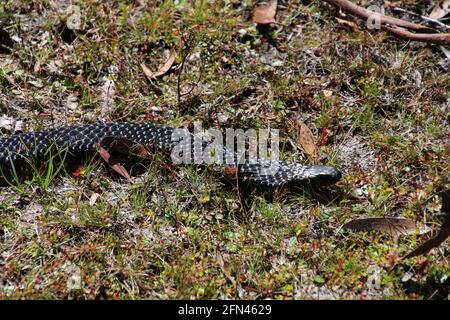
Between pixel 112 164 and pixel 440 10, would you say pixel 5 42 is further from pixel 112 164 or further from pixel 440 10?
pixel 440 10

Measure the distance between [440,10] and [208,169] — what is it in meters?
3.34

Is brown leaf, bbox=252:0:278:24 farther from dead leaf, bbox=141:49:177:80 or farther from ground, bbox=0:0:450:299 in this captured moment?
dead leaf, bbox=141:49:177:80

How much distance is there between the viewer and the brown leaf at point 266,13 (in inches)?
266

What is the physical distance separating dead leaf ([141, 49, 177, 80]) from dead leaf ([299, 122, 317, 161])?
60.7 inches

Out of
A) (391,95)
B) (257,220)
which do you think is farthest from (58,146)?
(391,95)

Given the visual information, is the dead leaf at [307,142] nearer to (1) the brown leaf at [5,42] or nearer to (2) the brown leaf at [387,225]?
(2) the brown leaf at [387,225]

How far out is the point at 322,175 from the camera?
5.29 meters

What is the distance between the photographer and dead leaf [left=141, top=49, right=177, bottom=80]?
6.30m

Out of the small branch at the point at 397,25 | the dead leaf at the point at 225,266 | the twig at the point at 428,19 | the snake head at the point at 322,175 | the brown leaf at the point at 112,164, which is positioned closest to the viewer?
the dead leaf at the point at 225,266

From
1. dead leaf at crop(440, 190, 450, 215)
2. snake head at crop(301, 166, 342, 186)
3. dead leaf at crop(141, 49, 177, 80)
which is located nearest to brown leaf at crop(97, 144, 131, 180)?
dead leaf at crop(141, 49, 177, 80)

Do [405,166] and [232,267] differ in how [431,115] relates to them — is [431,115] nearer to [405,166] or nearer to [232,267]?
[405,166]

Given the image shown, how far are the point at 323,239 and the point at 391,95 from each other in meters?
1.87

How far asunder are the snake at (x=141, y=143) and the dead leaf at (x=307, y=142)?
0.24 metres

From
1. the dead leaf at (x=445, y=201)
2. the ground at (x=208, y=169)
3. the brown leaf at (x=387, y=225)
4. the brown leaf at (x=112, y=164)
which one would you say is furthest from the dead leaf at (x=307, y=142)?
the brown leaf at (x=112, y=164)
